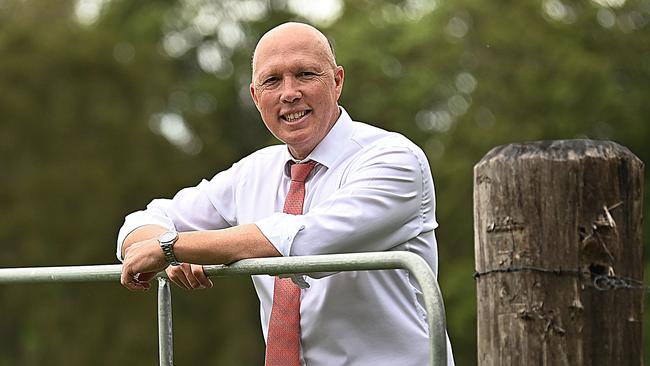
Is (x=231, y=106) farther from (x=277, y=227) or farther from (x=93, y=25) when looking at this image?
(x=277, y=227)

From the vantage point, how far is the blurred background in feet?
78.6

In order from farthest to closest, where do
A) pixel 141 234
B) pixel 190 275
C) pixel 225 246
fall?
pixel 141 234 < pixel 190 275 < pixel 225 246

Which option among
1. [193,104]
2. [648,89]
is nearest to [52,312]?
[193,104]

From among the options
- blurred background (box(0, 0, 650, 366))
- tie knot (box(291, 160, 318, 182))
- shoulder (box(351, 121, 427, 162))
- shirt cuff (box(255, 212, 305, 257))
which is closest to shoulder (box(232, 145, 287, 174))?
tie knot (box(291, 160, 318, 182))

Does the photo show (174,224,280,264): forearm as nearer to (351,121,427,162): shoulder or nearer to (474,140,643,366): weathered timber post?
(351,121,427,162): shoulder

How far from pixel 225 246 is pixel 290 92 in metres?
0.58

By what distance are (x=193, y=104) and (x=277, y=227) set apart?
25.4 metres

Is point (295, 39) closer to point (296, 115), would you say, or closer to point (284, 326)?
point (296, 115)

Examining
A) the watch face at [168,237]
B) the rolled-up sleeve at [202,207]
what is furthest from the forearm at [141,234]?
the watch face at [168,237]

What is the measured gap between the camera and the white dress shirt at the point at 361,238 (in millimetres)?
3215

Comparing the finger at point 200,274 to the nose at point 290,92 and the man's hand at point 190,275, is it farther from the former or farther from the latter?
the nose at point 290,92

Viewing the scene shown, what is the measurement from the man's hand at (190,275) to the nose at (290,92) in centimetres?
55

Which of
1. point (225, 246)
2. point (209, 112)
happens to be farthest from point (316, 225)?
point (209, 112)

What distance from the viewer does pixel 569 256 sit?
336 cm
